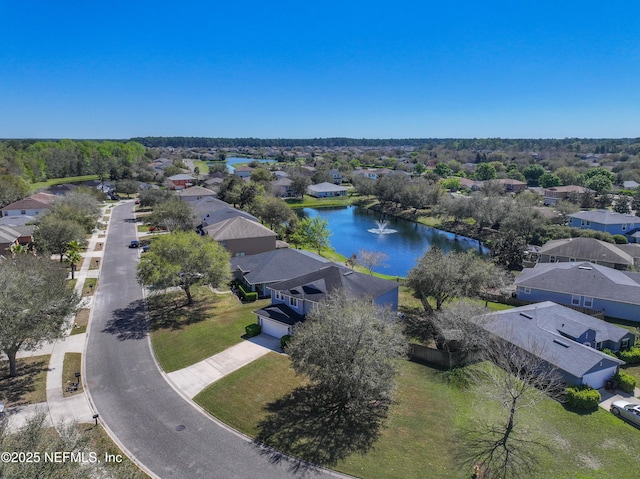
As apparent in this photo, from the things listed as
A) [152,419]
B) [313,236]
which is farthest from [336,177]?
[152,419]

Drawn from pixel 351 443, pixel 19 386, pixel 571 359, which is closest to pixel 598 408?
pixel 571 359

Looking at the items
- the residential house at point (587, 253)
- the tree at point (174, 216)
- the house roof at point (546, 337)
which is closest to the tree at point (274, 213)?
the tree at point (174, 216)

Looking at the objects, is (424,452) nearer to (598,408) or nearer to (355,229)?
(598,408)

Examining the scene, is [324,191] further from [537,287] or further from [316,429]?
[316,429]

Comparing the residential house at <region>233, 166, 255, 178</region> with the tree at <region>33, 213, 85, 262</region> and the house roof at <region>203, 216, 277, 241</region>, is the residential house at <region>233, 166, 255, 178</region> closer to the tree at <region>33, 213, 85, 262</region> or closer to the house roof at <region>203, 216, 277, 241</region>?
the house roof at <region>203, 216, 277, 241</region>

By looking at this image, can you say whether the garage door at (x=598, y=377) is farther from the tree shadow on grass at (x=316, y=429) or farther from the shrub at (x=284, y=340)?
the shrub at (x=284, y=340)
